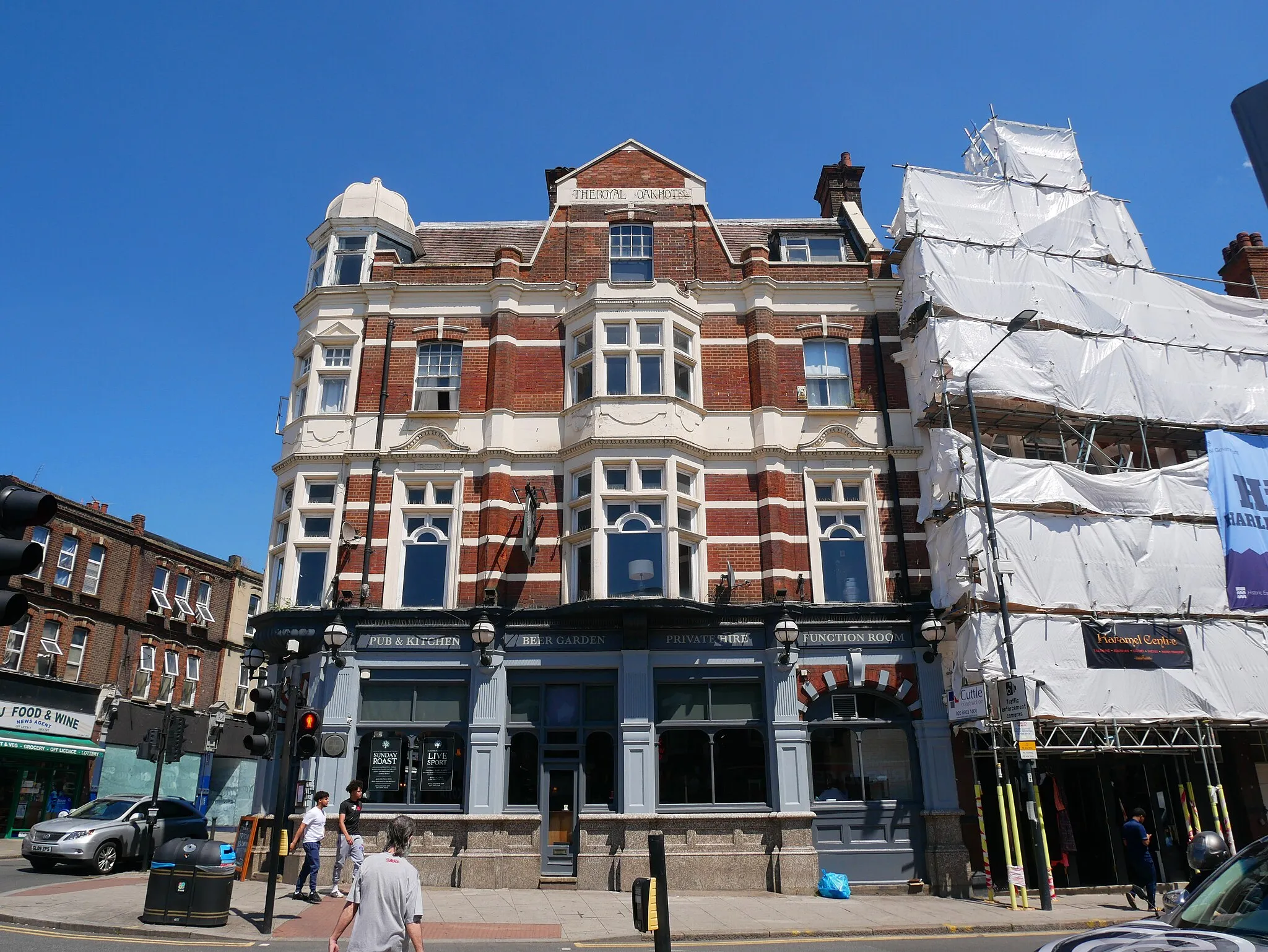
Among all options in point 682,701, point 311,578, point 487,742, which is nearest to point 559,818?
point 487,742

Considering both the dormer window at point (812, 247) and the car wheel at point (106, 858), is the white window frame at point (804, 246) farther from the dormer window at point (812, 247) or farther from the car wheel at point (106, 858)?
the car wheel at point (106, 858)

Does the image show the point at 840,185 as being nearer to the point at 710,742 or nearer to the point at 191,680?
the point at 710,742

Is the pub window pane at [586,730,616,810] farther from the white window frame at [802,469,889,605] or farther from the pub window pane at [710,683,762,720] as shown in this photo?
the white window frame at [802,469,889,605]

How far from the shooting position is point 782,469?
20953 mm

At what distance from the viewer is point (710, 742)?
18797mm

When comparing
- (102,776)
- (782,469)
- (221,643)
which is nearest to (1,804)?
(102,776)

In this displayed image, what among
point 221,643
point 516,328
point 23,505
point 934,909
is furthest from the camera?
point 221,643

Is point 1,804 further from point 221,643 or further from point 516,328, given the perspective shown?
point 516,328

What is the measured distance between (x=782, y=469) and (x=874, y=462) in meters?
2.26

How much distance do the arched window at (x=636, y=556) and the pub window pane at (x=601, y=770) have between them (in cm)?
305

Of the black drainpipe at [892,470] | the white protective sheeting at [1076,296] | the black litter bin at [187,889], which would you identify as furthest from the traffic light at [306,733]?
the white protective sheeting at [1076,296]

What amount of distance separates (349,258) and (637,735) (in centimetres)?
1424

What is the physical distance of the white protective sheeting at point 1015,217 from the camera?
22297mm

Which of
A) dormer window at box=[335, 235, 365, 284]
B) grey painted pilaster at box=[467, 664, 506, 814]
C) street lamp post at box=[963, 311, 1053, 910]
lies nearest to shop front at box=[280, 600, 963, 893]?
grey painted pilaster at box=[467, 664, 506, 814]
